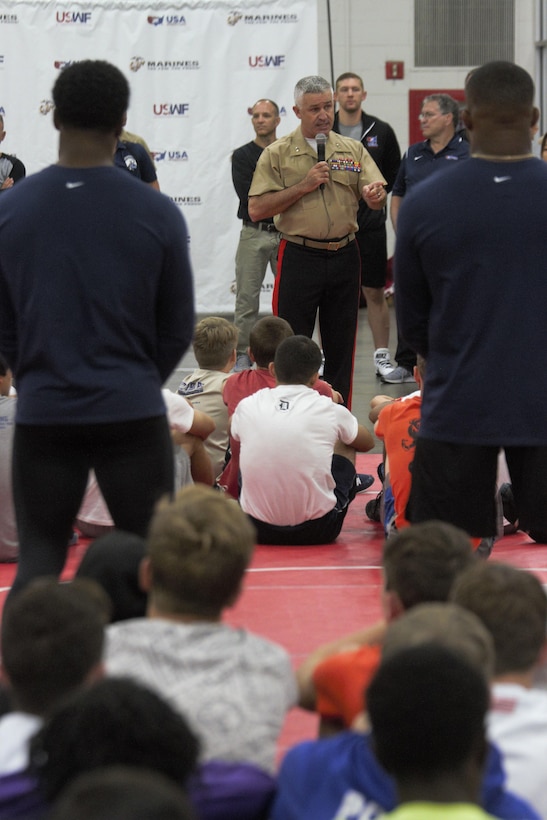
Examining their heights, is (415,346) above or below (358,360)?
above

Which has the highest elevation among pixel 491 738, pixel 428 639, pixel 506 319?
pixel 506 319

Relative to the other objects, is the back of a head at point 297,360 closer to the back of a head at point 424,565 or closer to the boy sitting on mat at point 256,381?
the boy sitting on mat at point 256,381

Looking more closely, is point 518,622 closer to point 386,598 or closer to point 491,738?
point 491,738

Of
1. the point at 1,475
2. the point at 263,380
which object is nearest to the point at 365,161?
the point at 263,380

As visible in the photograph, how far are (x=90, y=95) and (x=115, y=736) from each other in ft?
5.62

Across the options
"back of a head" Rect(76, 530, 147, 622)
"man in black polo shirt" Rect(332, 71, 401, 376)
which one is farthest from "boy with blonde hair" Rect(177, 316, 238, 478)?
"man in black polo shirt" Rect(332, 71, 401, 376)

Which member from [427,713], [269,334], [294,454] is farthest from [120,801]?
[269,334]

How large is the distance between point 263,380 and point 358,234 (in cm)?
362

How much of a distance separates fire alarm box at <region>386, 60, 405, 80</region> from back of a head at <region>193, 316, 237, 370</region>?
916 cm

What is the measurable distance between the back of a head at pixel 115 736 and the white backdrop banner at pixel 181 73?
9159 millimetres

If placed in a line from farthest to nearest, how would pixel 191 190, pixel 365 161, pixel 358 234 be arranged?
pixel 191 190 < pixel 358 234 < pixel 365 161

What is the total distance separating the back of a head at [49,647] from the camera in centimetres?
192

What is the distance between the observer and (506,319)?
2.98m

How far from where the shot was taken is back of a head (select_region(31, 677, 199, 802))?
1.57 m
